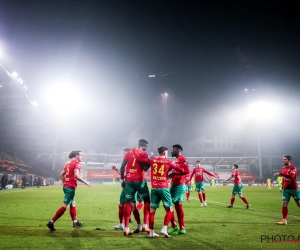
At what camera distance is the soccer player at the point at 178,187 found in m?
7.21

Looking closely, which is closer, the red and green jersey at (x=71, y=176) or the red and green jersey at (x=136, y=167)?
the red and green jersey at (x=136, y=167)

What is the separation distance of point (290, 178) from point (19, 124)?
52.3 metres

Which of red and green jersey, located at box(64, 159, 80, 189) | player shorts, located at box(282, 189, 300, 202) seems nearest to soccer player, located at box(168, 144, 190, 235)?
red and green jersey, located at box(64, 159, 80, 189)

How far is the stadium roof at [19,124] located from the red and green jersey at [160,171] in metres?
32.5

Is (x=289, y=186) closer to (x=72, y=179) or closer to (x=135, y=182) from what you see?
(x=135, y=182)

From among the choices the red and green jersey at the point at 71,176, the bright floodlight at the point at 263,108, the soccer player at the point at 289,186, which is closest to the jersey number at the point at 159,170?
the red and green jersey at the point at 71,176

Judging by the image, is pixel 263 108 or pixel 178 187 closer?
pixel 178 187

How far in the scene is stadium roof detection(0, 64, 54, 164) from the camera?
38963mm

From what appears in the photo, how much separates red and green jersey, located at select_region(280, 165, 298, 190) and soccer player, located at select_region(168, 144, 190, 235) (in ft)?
13.6

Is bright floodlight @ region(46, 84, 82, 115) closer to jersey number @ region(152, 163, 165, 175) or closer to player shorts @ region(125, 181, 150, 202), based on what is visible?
player shorts @ region(125, 181, 150, 202)

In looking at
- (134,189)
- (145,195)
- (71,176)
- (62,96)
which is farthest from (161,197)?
(62,96)

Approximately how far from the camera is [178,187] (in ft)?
25.3

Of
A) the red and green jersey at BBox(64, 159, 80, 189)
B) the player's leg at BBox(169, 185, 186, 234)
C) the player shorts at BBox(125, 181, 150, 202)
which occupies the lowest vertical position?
the player's leg at BBox(169, 185, 186, 234)

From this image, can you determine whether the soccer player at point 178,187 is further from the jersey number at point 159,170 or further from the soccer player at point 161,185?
the jersey number at point 159,170
